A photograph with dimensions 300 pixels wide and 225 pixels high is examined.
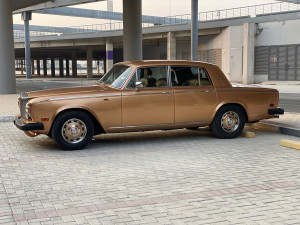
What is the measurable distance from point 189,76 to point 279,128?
280 centimetres

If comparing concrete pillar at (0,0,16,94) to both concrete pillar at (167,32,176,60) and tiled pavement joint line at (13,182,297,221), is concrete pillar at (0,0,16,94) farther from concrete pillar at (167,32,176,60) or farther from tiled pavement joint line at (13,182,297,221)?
concrete pillar at (167,32,176,60)

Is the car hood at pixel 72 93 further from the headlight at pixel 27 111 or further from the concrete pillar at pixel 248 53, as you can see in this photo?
the concrete pillar at pixel 248 53

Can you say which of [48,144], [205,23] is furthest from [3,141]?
[205,23]

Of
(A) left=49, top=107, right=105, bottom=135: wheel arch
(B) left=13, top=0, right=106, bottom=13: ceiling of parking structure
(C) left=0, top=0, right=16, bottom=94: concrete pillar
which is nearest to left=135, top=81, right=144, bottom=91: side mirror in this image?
(A) left=49, top=107, right=105, bottom=135: wheel arch

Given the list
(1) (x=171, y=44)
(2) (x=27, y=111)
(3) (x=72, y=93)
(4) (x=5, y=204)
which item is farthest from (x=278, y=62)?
(4) (x=5, y=204)

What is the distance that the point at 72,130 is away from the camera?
7.63m

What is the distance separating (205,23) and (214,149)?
111ft

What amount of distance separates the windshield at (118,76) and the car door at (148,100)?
0.18m

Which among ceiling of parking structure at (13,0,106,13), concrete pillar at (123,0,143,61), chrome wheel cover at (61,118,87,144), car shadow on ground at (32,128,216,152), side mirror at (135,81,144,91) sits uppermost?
ceiling of parking structure at (13,0,106,13)

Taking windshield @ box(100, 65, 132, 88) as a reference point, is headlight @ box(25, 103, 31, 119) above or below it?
below

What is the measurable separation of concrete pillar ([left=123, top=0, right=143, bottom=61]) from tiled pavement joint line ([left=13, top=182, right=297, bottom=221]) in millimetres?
21252

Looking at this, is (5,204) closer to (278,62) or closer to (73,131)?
(73,131)

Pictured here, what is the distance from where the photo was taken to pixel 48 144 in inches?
326

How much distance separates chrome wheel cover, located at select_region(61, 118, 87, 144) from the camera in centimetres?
760
